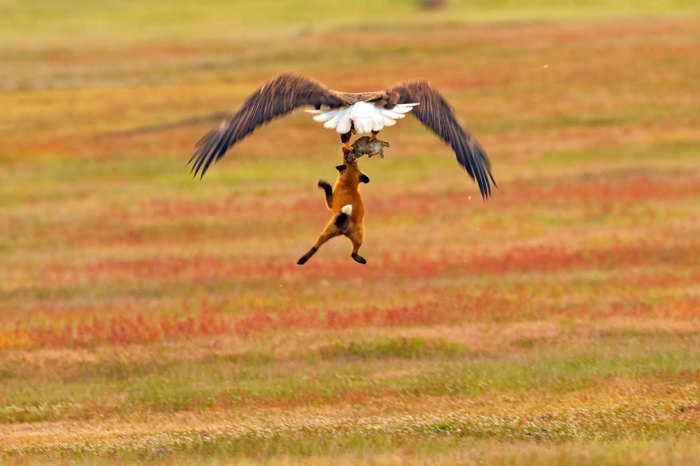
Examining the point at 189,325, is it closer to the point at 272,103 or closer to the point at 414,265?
the point at 414,265

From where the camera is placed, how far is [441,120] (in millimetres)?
12367

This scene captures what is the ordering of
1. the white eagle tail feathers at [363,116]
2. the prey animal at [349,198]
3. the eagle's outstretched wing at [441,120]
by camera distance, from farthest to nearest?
the eagle's outstretched wing at [441,120]
the prey animal at [349,198]
the white eagle tail feathers at [363,116]

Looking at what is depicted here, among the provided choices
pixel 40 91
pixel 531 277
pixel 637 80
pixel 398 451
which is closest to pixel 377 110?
pixel 398 451

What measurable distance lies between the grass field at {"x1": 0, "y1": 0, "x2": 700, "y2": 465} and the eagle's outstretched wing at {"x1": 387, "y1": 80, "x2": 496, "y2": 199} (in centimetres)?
282

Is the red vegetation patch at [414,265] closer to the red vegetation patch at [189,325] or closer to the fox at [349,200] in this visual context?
the red vegetation patch at [189,325]

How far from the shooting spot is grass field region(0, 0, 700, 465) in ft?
46.3

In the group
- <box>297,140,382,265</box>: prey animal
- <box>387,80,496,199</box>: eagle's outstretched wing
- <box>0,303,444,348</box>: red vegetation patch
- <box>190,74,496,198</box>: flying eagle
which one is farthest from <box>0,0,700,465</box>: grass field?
<box>190,74,496,198</box>: flying eagle

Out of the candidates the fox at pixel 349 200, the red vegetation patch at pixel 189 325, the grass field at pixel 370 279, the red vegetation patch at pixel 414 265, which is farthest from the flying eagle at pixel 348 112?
the red vegetation patch at pixel 414 265

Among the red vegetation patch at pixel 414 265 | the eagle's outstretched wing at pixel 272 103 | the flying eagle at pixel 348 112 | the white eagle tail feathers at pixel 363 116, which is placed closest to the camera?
the white eagle tail feathers at pixel 363 116

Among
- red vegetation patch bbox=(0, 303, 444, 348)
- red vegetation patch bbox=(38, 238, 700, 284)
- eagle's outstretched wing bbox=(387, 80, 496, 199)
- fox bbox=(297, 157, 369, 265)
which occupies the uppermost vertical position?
eagle's outstretched wing bbox=(387, 80, 496, 199)

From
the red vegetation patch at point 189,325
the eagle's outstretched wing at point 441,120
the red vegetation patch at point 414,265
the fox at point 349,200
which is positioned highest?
the eagle's outstretched wing at point 441,120

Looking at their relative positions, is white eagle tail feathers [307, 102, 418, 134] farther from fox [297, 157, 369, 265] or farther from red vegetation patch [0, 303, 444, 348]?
red vegetation patch [0, 303, 444, 348]

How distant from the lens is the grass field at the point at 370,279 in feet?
46.3

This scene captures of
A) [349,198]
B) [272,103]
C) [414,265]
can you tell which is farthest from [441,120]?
[414,265]
